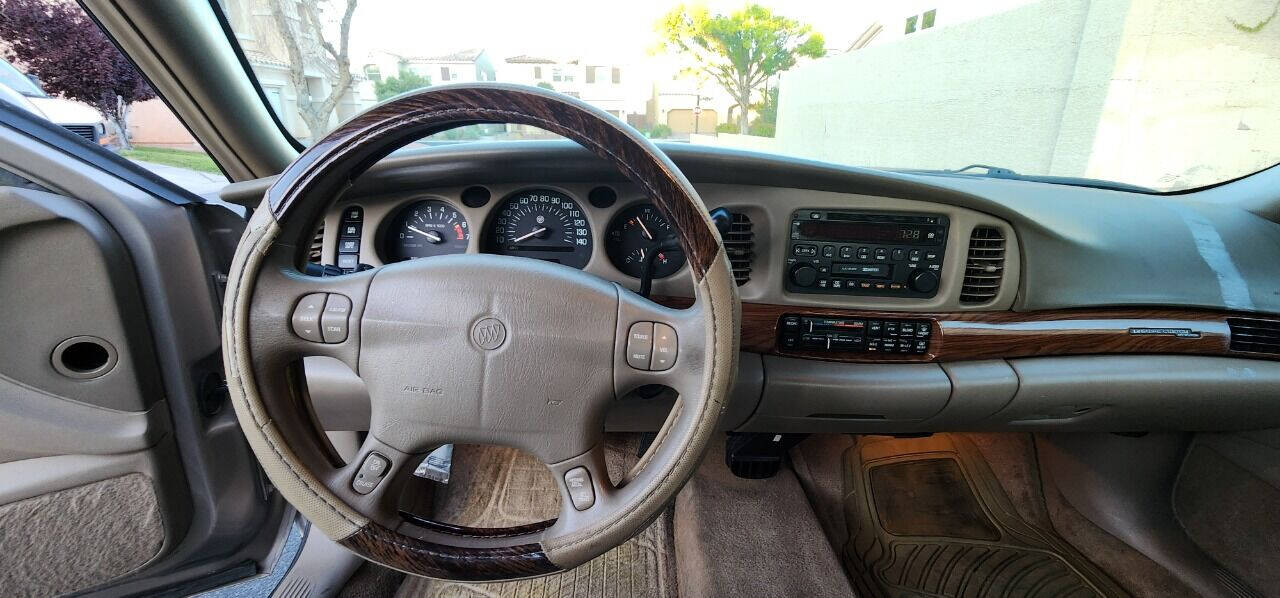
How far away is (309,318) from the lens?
93cm

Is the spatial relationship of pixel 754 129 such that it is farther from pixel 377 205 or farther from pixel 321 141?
pixel 321 141

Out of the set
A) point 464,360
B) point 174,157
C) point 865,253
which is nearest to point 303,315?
point 464,360

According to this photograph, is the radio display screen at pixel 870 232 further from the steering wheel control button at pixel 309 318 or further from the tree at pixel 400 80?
the steering wheel control button at pixel 309 318

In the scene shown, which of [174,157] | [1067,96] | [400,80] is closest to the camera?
[400,80]

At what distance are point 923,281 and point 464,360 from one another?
1.30 m

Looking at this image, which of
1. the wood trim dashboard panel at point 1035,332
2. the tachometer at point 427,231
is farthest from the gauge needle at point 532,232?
the wood trim dashboard panel at point 1035,332

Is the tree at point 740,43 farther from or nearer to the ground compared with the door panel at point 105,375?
farther from the ground

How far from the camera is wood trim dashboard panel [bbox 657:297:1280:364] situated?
163cm

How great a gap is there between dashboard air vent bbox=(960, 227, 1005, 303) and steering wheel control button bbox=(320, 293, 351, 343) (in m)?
1.59

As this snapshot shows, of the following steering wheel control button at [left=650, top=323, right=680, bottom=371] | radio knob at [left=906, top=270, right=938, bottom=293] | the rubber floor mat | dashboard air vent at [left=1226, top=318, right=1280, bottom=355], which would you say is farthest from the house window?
dashboard air vent at [left=1226, top=318, right=1280, bottom=355]

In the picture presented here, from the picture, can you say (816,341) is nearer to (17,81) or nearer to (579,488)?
(579,488)

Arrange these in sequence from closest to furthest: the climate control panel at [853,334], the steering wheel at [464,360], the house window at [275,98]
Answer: the steering wheel at [464,360], the house window at [275,98], the climate control panel at [853,334]

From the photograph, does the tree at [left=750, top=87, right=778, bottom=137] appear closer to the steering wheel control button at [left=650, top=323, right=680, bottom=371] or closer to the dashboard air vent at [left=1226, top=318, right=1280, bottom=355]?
the steering wheel control button at [left=650, top=323, right=680, bottom=371]

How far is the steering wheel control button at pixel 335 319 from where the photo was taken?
3.06 feet
